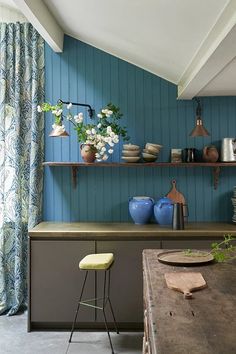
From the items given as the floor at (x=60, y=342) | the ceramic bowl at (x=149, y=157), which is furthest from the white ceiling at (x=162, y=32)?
the floor at (x=60, y=342)

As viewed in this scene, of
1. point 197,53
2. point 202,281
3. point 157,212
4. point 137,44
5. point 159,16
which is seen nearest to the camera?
point 202,281

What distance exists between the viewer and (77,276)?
11.5 feet

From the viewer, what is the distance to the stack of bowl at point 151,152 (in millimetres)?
3857

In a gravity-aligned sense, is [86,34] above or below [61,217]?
above

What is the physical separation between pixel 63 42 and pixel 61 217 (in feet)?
6.20

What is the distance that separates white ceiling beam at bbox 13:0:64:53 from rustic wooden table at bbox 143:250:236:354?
2248 millimetres

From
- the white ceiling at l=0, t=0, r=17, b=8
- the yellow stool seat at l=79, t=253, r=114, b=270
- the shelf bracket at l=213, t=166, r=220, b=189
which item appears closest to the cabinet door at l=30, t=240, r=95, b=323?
the yellow stool seat at l=79, t=253, r=114, b=270

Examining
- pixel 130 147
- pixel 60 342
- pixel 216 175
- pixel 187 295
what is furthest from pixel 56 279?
pixel 187 295

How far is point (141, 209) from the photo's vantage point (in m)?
3.79

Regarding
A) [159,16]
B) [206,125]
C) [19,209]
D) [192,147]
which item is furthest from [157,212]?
[159,16]

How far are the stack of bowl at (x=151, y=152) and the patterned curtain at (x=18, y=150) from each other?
3.66ft

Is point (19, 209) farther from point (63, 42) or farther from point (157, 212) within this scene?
point (63, 42)

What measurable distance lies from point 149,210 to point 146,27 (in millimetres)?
1747

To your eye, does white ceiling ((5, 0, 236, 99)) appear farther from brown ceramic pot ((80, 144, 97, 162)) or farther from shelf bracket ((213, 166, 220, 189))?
brown ceramic pot ((80, 144, 97, 162))
